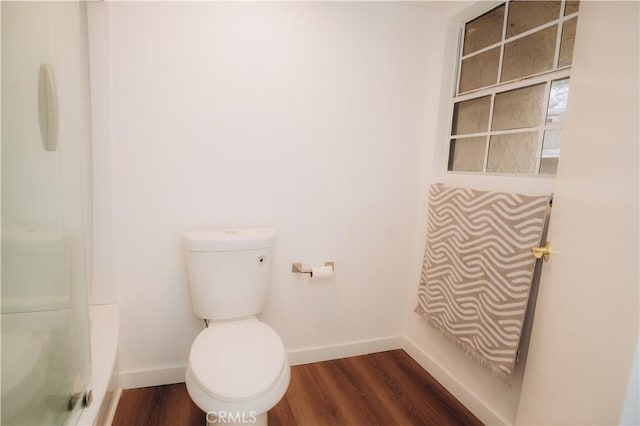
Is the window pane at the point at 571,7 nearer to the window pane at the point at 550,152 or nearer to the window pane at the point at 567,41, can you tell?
the window pane at the point at 567,41

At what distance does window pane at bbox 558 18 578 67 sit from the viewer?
47.2 inches

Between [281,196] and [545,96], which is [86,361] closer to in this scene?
[281,196]

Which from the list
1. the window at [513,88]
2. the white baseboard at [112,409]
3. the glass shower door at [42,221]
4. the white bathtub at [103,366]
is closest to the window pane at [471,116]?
the window at [513,88]

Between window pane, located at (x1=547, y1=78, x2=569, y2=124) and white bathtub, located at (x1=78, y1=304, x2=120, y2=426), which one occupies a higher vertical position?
window pane, located at (x1=547, y1=78, x2=569, y2=124)

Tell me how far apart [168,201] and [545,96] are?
5.63ft

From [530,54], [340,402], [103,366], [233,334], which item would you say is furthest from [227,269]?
[530,54]

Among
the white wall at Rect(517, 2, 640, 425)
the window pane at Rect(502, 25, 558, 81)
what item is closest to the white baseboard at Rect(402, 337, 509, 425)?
the white wall at Rect(517, 2, 640, 425)

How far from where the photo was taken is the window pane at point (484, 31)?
5.02 ft

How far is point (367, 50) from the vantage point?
65.7 inches

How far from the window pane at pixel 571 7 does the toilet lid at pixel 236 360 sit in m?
1.72

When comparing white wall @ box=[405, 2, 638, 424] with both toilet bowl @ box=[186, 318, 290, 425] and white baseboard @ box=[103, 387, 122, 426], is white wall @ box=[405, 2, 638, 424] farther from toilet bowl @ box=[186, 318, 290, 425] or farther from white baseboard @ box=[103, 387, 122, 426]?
white baseboard @ box=[103, 387, 122, 426]

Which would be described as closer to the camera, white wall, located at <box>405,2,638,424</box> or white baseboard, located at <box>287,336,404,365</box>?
white wall, located at <box>405,2,638,424</box>

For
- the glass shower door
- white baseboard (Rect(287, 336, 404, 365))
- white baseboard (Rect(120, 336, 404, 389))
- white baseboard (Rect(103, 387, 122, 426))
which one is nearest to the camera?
the glass shower door

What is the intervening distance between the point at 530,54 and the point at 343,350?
5.89 feet
